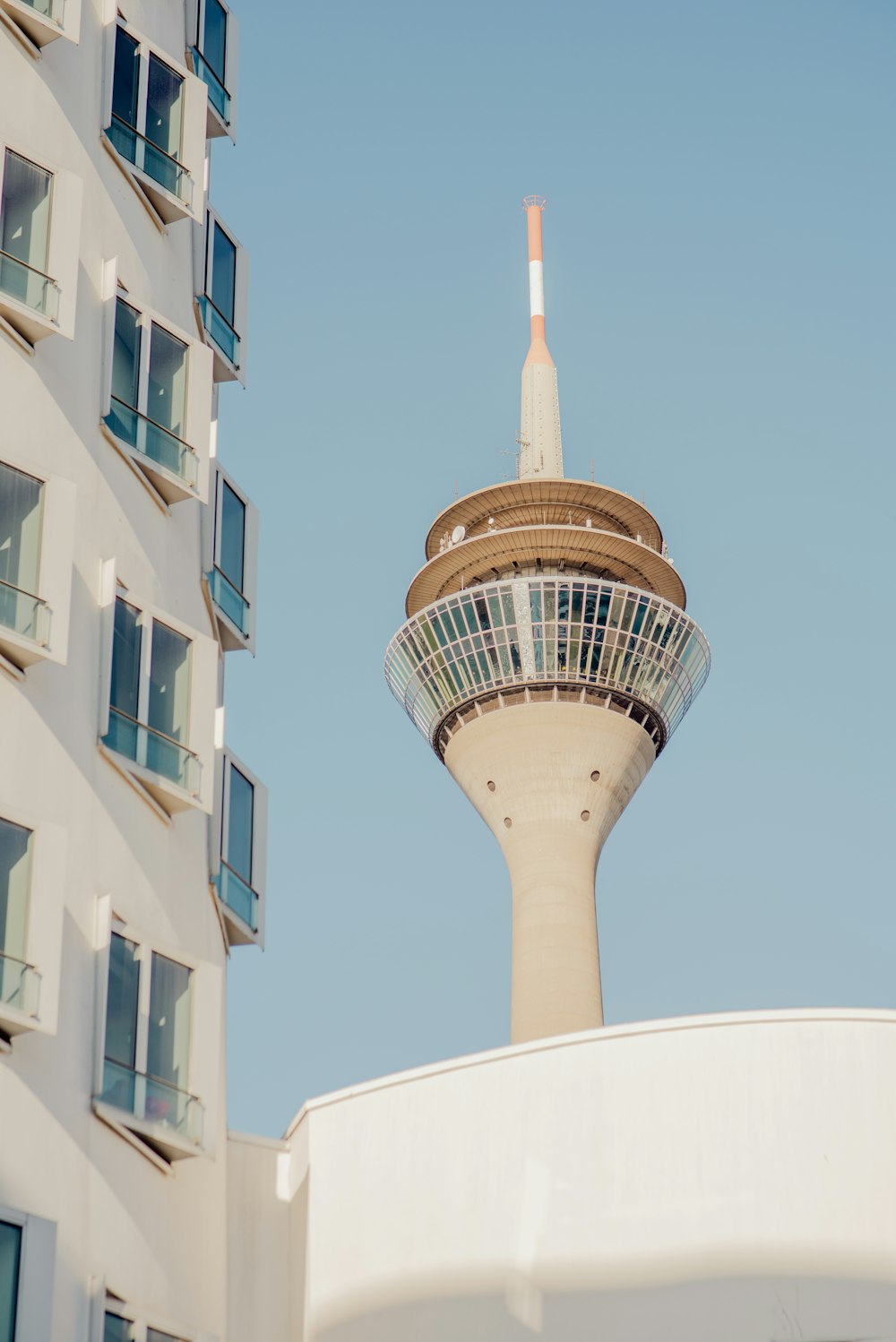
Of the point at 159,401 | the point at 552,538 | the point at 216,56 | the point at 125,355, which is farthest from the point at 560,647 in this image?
the point at 125,355

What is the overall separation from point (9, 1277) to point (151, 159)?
11918 mm

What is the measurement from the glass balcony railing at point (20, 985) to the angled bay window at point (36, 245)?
5.79m

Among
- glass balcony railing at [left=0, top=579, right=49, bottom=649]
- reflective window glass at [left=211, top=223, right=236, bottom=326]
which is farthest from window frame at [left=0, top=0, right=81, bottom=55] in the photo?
glass balcony railing at [left=0, top=579, right=49, bottom=649]

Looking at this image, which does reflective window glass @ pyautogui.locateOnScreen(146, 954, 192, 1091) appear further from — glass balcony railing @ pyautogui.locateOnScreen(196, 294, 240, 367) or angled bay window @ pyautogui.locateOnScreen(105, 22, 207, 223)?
angled bay window @ pyautogui.locateOnScreen(105, 22, 207, 223)

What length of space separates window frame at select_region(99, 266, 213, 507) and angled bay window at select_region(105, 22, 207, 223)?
5.06ft

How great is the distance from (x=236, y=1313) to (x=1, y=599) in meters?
10.3

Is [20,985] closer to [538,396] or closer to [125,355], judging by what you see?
[125,355]

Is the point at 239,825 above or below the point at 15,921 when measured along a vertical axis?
above

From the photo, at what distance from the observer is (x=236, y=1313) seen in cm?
2300

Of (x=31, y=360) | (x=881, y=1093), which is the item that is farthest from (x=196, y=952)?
(x=881, y=1093)

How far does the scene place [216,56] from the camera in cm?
2475

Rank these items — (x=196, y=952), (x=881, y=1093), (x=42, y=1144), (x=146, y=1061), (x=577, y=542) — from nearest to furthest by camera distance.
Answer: (x=42, y=1144) → (x=146, y=1061) → (x=196, y=952) → (x=881, y=1093) → (x=577, y=542)

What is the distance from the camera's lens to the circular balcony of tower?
281ft

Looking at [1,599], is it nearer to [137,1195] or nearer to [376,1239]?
[137,1195]
